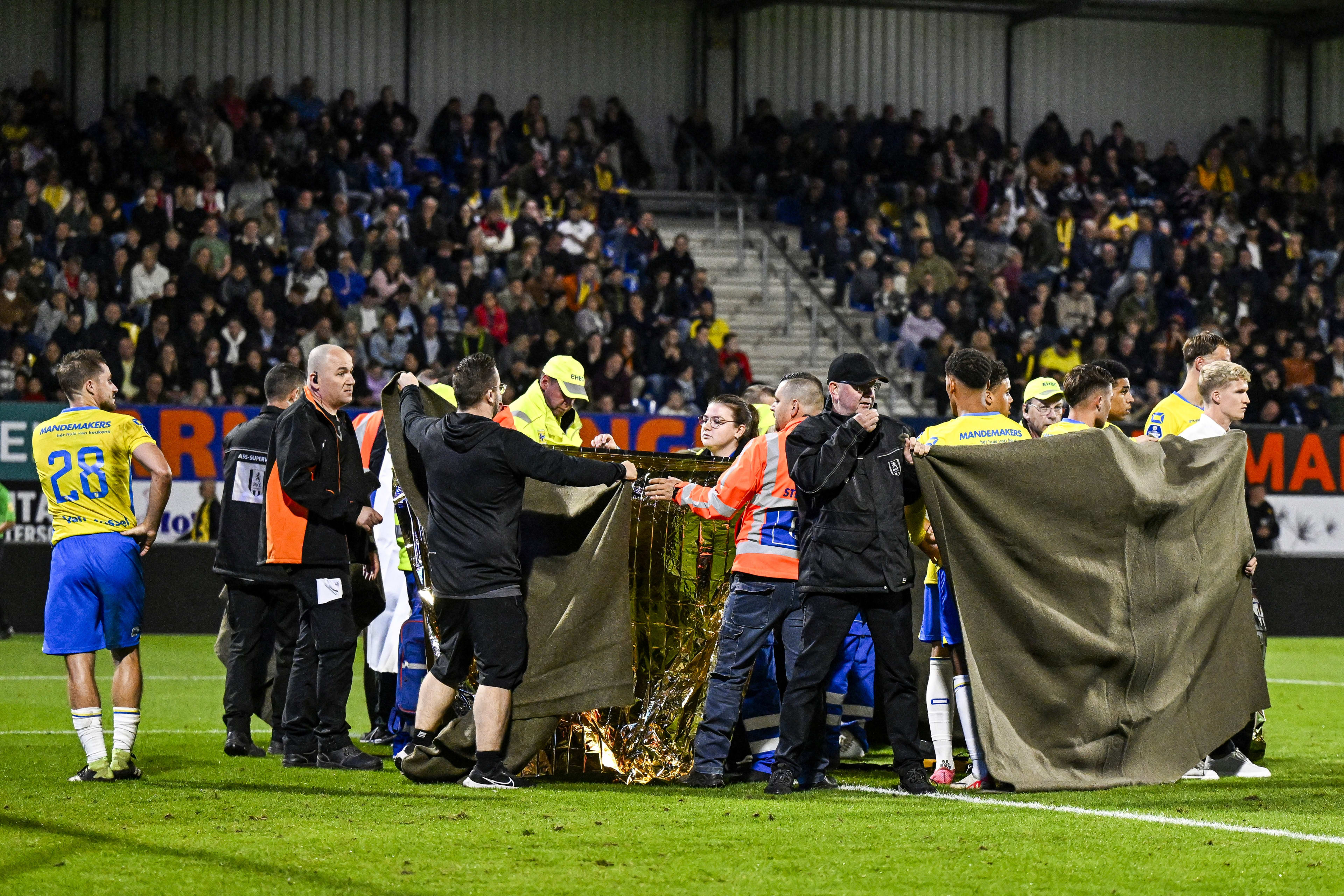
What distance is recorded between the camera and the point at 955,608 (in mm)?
8562

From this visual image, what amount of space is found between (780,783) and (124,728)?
131 inches

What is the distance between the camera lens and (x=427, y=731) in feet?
28.2

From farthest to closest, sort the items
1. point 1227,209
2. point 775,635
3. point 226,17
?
point 1227,209
point 226,17
point 775,635

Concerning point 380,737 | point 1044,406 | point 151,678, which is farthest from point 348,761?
point 151,678

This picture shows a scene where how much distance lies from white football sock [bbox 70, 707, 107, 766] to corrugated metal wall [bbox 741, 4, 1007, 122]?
22.3 metres

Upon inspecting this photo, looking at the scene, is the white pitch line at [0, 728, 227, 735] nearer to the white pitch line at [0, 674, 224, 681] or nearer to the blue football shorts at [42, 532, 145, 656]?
the blue football shorts at [42, 532, 145, 656]

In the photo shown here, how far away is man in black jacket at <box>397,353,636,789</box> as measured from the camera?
827 centimetres

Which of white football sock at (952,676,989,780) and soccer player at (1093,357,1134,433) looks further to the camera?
soccer player at (1093,357,1134,433)

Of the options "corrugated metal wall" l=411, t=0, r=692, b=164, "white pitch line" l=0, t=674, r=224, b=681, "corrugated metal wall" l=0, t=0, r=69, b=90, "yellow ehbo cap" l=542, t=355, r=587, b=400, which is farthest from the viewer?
"corrugated metal wall" l=411, t=0, r=692, b=164

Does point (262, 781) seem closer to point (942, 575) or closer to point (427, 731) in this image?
point (427, 731)

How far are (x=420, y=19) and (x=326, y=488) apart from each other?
19835 mm

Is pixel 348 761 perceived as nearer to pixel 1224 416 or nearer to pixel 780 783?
pixel 780 783

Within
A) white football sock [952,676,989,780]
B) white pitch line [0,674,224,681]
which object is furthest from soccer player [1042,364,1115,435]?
white pitch line [0,674,224,681]

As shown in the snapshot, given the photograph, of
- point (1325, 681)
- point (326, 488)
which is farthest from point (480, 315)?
point (326, 488)
